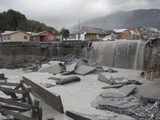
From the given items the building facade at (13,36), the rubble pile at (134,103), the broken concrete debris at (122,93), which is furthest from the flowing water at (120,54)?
the building facade at (13,36)

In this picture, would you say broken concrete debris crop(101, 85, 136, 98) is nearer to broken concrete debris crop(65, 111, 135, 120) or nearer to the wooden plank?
A: broken concrete debris crop(65, 111, 135, 120)

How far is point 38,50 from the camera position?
34.6m

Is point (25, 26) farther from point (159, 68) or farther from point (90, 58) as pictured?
point (159, 68)

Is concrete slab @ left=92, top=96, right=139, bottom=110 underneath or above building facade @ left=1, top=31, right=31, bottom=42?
underneath

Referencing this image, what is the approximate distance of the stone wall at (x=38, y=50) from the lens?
3341 cm

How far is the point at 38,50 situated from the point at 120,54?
448 inches

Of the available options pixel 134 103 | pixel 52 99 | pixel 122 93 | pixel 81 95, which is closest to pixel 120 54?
pixel 81 95

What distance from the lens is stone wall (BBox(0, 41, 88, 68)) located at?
33406 millimetres

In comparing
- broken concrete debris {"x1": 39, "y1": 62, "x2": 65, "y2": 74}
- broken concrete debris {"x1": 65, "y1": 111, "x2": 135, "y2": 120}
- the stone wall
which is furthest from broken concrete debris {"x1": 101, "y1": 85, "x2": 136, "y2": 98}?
the stone wall

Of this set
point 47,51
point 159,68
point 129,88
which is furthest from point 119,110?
point 47,51

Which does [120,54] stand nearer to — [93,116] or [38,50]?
[38,50]

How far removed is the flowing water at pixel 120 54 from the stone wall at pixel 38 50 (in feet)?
8.75

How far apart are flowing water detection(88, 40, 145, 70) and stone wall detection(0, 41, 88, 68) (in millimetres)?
2667

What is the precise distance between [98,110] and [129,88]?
3.46 meters
